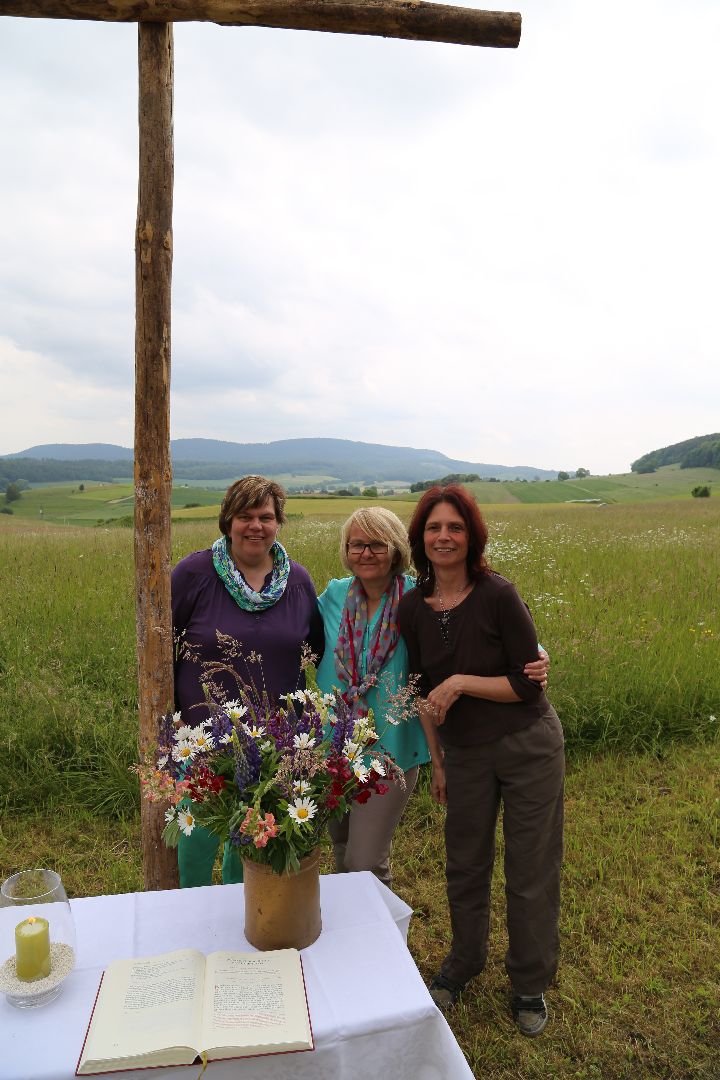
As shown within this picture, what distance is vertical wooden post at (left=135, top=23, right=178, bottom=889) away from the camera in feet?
8.78

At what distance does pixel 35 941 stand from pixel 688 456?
83586mm

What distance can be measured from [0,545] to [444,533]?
1078 centimetres

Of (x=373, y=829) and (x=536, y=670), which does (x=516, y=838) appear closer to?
(x=373, y=829)

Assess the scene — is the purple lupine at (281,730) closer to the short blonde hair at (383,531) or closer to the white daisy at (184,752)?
the white daisy at (184,752)

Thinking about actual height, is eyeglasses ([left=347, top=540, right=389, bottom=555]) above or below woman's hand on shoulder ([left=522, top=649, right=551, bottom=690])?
above

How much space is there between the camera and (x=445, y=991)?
3295 millimetres

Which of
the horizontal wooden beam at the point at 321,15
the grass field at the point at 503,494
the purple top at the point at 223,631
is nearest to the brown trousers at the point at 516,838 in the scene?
the purple top at the point at 223,631

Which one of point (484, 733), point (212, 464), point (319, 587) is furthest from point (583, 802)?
point (212, 464)

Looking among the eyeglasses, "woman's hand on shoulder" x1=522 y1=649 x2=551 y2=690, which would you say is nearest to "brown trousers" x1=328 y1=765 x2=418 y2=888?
"woman's hand on shoulder" x1=522 y1=649 x2=551 y2=690

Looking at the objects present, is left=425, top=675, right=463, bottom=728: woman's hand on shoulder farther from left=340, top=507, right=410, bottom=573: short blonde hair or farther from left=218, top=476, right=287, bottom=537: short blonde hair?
left=218, top=476, right=287, bottom=537: short blonde hair

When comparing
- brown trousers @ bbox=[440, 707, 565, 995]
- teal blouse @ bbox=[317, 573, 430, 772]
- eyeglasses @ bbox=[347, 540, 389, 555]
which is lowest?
brown trousers @ bbox=[440, 707, 565, 995]

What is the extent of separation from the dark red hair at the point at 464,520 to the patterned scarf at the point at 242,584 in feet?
2.02

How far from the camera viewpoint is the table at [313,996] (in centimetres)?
164

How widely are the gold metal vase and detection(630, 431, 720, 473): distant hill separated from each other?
7463 cm
